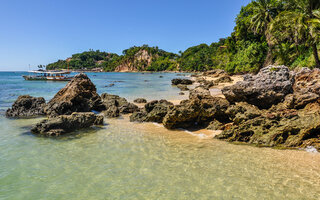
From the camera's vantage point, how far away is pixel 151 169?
541cm

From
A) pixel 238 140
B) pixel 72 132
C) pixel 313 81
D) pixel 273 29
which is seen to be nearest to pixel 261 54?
pixel 273 29

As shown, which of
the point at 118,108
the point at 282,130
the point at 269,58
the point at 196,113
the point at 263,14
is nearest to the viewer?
the point at 282,130

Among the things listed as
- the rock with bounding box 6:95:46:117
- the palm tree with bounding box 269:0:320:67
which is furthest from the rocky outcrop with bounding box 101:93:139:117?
the palm tree with bounding box 269:0:320:67

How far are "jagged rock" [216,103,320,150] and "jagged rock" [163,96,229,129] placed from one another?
1.46m

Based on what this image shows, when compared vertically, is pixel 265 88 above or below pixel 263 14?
below

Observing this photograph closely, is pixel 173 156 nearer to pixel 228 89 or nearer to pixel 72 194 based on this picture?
pixel 72 194

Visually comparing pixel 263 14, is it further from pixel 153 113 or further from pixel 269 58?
pixel 153 113

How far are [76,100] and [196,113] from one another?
773 cm

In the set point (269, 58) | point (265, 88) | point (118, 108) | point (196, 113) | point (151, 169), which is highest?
point (269, 58)

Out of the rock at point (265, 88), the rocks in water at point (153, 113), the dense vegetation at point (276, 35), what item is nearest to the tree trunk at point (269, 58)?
the dense vegetation at point (276, 35)

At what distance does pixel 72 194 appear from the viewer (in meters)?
4.38

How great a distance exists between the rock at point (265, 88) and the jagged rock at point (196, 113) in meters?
1.11

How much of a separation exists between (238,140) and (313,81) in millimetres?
4564

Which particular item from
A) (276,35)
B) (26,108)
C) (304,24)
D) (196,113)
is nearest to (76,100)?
(26,108)
